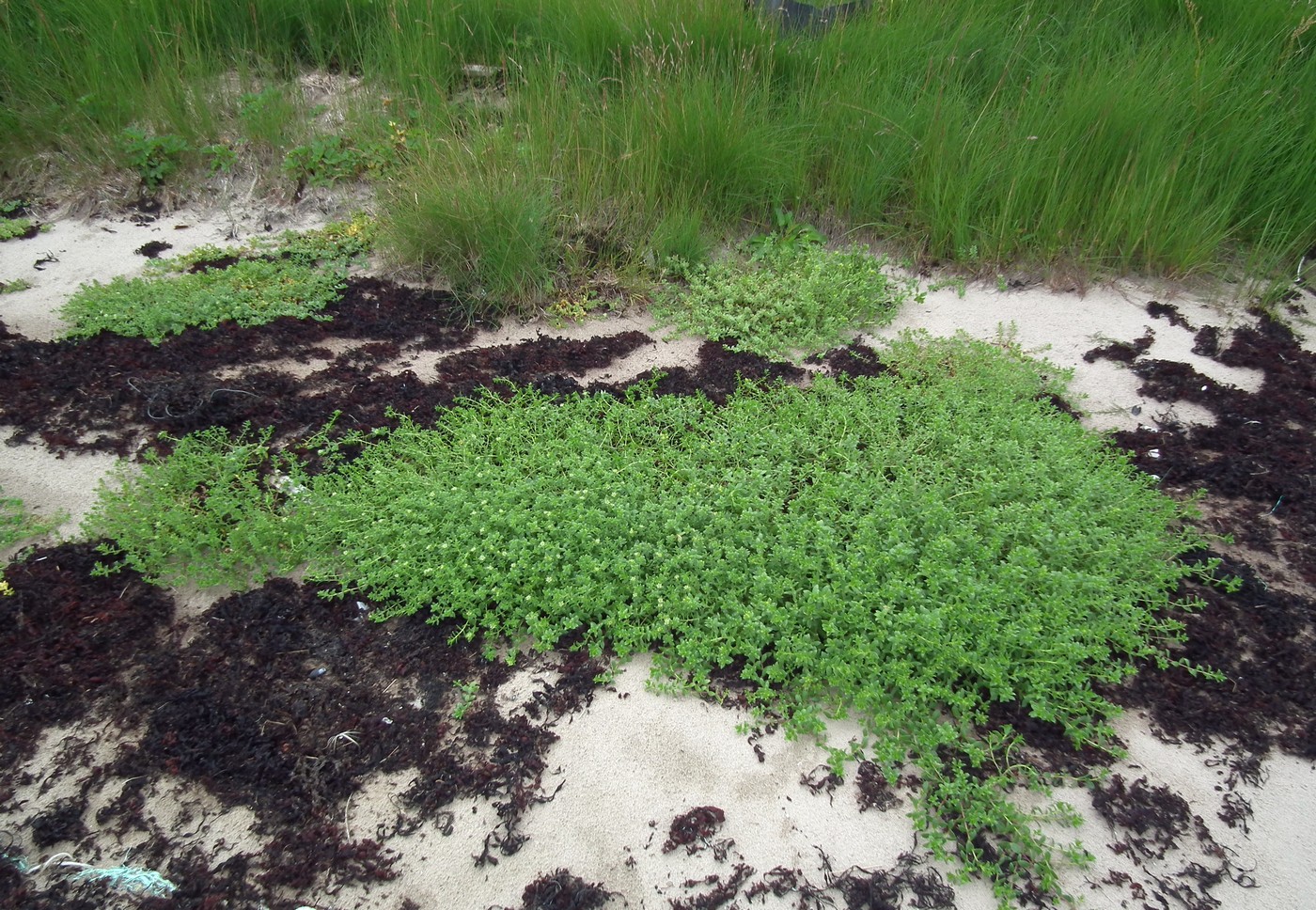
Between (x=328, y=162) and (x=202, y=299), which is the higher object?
(x=328, y=162)

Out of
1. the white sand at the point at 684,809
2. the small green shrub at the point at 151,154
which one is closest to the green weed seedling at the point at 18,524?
the white sand at the point at 684,809

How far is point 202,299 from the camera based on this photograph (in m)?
4.42

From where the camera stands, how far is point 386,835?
2.30 m

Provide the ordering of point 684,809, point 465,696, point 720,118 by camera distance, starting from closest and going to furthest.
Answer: point 684,809 < point 465,696 < point 720,118

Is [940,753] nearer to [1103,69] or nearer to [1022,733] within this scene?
[1022,733]

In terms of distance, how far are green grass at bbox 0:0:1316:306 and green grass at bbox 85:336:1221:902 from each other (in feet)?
5.32

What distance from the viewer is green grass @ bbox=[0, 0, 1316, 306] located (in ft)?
15.2

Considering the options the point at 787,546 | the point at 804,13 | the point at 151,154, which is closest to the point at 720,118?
the point at 804,13

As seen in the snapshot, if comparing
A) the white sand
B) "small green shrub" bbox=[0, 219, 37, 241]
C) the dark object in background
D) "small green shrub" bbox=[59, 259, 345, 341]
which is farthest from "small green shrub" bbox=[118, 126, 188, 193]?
the white sand

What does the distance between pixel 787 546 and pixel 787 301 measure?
6.59 feet

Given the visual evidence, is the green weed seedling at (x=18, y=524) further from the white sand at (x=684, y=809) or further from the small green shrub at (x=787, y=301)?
the small green shrub at (x=787, y=301)

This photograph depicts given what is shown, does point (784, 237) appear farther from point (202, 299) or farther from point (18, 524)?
point (18, 524)

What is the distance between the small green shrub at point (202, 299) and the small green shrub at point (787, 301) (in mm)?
2073

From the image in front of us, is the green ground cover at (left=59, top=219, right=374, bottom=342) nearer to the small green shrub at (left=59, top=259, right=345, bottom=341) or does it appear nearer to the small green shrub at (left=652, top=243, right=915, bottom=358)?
the small green shrub at (left=59, top=259, right=345, bottom=341)
